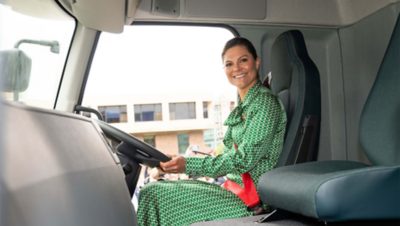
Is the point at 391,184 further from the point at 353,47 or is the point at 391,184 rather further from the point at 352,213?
the point at 353,47

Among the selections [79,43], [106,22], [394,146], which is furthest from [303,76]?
[79,43]

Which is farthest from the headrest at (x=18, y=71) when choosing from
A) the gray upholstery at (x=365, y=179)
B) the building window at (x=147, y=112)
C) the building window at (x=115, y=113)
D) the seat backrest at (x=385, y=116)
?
the building window at (x=147, y=112)

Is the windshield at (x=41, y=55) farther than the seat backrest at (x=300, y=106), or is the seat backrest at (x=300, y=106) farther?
the seat backrest at (x=300, y=106)

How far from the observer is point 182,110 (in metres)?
2.76

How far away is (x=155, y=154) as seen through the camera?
1611 mm

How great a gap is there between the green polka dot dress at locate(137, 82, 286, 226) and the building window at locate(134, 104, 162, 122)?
70 centimetres

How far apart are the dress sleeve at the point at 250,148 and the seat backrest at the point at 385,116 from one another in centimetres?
32

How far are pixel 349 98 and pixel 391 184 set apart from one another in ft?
4.91

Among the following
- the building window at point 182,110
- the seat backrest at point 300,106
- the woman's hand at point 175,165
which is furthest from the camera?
the building window at point 182,110

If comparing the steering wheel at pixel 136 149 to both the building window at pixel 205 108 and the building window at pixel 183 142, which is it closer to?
the building window at pixel 183 142

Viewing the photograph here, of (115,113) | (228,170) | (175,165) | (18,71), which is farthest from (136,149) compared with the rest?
(18,71)

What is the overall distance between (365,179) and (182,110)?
1.69 m

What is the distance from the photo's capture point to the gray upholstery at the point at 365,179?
1151 millimetres

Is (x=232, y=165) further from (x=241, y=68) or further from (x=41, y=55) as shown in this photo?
(x=41, y=55)
